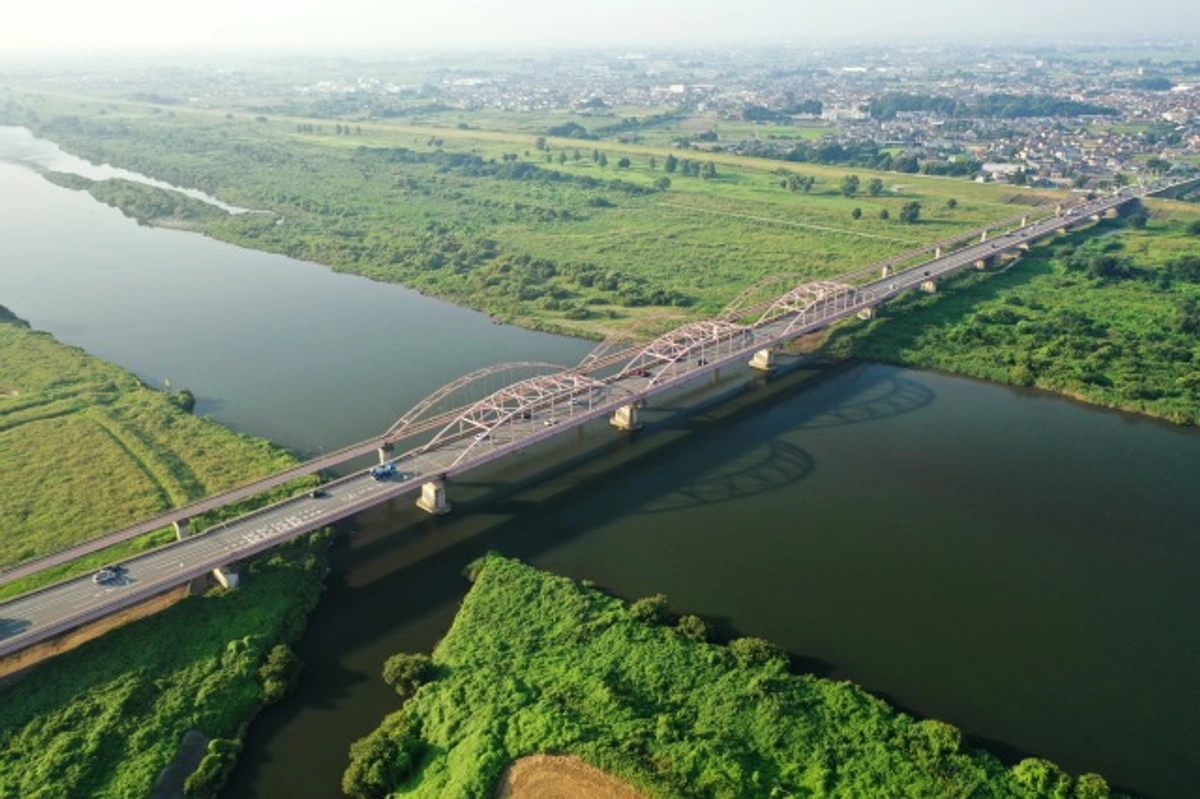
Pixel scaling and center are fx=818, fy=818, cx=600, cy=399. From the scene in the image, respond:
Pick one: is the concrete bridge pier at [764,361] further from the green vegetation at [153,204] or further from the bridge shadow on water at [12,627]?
the green vegetation at [153,204]

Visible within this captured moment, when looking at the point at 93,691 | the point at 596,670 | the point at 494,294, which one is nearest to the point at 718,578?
the point at 596,670

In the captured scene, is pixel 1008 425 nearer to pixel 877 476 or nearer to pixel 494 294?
pixel 877 476

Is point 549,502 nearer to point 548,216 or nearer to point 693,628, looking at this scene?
point 693,628

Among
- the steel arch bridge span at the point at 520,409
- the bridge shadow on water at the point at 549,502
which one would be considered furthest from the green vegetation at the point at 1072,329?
the steel arch bridge span at the point at 520,409

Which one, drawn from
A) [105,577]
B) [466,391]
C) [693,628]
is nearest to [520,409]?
[466,391]

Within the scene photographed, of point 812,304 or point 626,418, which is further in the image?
point 812,304

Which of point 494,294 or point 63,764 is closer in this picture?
point 63,764
